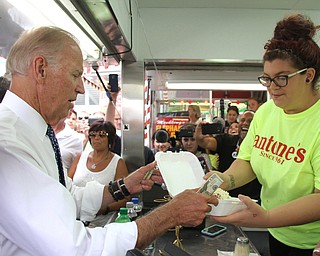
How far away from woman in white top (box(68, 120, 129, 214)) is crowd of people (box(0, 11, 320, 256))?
1.33 metres

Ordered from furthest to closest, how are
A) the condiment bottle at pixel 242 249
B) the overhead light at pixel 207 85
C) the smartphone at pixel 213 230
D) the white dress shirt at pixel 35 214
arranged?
the overhead light at pixel 207 85 → the smartphone at pixel 213 230 → the condiment bottle at pixel 242 249 → the white dress shirt at pixel 35 214

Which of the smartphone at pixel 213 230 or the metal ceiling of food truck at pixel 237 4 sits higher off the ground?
the metal ceiling of food truck at pixel 237 4

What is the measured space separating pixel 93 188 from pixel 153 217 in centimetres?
70

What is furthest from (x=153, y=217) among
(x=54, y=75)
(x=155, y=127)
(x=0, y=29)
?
(x=155, y=127)

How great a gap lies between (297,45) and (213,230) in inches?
49.1

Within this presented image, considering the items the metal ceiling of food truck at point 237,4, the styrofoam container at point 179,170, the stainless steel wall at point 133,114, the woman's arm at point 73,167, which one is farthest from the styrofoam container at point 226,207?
the metal ceiling of food truck at point 237,4

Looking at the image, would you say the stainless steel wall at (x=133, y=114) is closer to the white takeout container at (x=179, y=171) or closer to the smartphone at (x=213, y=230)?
the smartphone at (x=213, y=230)

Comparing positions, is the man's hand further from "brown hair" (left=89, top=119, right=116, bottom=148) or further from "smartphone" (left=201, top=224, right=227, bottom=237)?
"brown hair" (left=89, top=119, right=116, bottom=148)

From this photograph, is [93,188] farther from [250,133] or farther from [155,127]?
[155,127]

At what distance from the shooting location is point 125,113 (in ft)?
11.1

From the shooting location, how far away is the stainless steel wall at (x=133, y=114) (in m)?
3.33

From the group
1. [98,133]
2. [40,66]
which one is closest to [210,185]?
[40,66]

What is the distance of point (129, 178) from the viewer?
1822mm

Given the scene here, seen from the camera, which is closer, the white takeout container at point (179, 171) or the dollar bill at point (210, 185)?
the dollar bill at point (210, 185)
